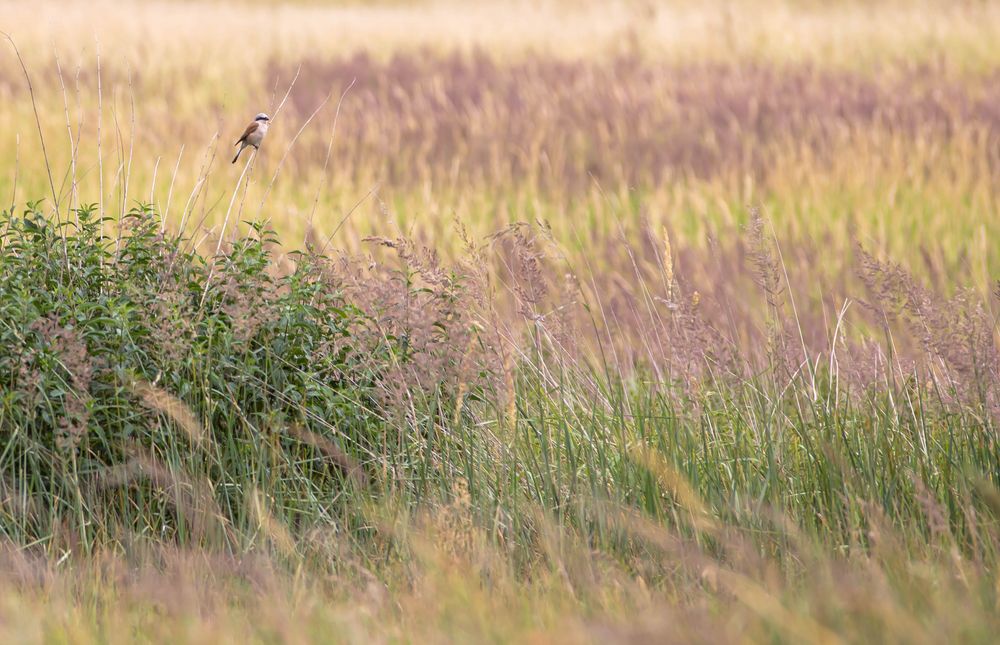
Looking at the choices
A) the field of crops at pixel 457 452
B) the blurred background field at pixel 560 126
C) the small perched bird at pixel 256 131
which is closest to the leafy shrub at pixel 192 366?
the field of crops at pixel 457 452

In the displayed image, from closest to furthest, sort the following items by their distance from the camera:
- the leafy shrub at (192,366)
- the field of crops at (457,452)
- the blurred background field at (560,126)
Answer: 1. the field of crops at (457,452)
2. the leafy shrub at (192,366)
3. the blurred background field at (560,126)

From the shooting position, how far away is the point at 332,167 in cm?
1002

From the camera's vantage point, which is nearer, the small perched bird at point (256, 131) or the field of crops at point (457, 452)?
the field of crops at point (457, 452)

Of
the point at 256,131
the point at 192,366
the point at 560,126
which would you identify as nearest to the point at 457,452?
the point at 192,366

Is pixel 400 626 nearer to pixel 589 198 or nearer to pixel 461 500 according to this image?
pixel 461 500

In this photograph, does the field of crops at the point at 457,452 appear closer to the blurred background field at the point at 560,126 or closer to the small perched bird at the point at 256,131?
the small perched bird at the point at 256,131

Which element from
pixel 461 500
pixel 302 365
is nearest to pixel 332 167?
pixel 302 365

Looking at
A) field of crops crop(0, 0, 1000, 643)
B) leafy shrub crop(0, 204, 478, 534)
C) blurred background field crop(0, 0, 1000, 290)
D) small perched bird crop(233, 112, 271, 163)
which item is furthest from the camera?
blurred background field crop(0, 0, 1000, 290)

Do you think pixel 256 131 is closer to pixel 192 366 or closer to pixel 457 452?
pixel 192 366

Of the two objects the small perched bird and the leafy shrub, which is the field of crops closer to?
the leafy shrub

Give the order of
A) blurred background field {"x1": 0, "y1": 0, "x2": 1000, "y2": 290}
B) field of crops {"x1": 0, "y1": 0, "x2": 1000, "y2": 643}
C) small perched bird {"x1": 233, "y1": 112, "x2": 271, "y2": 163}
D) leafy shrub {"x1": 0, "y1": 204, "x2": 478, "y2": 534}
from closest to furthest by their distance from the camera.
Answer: field of crops {"x1": 0, "y1": 0, "x2": 1000, "y2": 643} < leafy shrub {"x1": 0, "y1": 204, "x2": 478, "y2": 534} < small perched bird {"x1": 233, "y1": 112, "x2": 271, "y2": 163} < blurred background field {"x1": 0, "y1": 0, "x2": 1000, "y2": 290}

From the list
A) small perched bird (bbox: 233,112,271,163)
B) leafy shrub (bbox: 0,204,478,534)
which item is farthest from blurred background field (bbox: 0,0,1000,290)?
leafy shrub (bbox: 0,204,478,534)

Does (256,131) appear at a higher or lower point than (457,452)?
higher

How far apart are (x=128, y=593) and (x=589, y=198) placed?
264 inches
